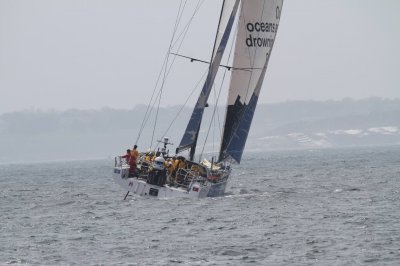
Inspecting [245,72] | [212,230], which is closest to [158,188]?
[212,230]

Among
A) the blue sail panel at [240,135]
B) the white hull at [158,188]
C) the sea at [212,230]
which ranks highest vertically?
the blue sail panel at [240,135]

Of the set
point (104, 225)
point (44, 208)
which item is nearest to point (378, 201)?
point (104, 225)

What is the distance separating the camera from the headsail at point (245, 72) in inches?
1703

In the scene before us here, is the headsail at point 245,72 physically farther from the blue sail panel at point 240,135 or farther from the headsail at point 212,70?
the headsail at point 212,70

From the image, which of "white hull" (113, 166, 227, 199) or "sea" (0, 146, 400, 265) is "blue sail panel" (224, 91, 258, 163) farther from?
"white hull" (113, 166, 227, 199)

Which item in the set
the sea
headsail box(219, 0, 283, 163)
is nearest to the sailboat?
headsail box(219, 0, 283, 163)

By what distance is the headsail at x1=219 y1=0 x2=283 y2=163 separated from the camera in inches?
1703

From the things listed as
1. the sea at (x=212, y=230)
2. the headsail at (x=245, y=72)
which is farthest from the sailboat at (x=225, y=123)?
the sea at (x=212, y=230)

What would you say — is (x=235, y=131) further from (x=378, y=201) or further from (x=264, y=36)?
(x=378, y=201)

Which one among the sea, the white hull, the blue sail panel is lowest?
the sea

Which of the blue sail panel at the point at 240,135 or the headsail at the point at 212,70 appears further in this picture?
the blue sail panel at the point at 240,135

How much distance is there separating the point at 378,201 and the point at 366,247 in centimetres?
1399

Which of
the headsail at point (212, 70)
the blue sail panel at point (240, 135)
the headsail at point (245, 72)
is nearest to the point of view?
the headsail at point (212, 70)

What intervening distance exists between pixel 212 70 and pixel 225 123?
3.53 meters
